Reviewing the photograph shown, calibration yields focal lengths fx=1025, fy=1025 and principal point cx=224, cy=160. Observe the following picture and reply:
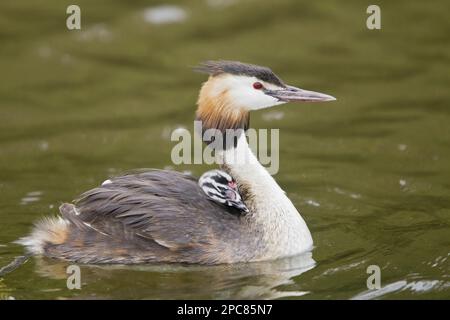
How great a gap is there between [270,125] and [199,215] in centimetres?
377

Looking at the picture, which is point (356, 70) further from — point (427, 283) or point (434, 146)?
point (427, 283)

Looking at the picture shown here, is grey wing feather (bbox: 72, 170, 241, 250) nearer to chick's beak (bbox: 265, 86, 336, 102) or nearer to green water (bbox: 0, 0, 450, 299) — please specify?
green water (bbox: 0, 0, 450, 299)

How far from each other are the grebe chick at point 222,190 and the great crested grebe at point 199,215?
5cm

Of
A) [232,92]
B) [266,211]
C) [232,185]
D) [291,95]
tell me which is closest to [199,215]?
[232,185]

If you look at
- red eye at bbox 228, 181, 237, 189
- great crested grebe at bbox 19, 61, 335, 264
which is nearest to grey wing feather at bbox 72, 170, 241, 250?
great crested grebe at bbox 19, 61, 335, 264

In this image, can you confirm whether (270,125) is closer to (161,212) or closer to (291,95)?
(291,95)

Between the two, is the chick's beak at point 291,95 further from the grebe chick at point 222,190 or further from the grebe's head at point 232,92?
the grebe chick at point 222,190

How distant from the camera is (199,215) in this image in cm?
821

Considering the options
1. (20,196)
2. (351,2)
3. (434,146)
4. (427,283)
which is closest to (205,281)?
(427,283)

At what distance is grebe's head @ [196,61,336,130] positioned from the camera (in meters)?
8.45

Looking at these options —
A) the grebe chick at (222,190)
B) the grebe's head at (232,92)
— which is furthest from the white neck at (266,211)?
the grebe's head at (232,92)

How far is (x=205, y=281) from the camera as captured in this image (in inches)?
311

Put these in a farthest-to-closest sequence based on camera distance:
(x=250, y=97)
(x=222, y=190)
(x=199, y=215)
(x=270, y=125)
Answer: (x=270, y=125) < (x=250, y=97) < (x=222, y=190) < (x=199, y=215)

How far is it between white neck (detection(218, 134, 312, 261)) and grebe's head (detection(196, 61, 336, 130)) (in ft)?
0.74
